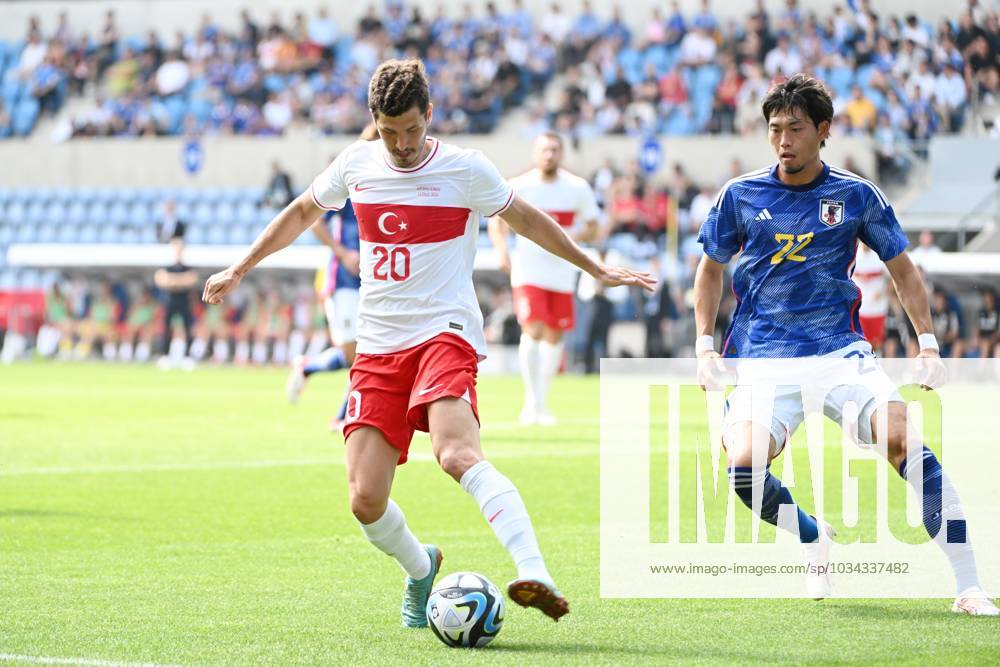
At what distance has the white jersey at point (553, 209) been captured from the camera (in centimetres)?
1533

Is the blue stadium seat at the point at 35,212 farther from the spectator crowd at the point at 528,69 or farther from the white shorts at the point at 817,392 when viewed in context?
the white shorts at the point at 817,392

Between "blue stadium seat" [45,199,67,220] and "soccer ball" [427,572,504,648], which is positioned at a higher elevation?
"soccer ball" [427,572,504,648]

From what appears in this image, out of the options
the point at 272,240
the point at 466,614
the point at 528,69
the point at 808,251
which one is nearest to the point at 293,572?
the point at 272,240

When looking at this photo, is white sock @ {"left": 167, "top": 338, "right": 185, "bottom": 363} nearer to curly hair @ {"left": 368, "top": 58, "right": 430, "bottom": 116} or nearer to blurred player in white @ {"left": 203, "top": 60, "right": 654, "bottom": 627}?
blurred player in white @ {"left": 203, "top": 60, "right": 654, "bottom": 627}

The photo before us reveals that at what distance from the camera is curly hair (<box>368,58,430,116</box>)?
567 cm

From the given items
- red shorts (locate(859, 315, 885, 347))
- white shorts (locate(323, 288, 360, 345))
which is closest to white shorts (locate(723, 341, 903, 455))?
white shorts (locate(323, 288, 360, 345))

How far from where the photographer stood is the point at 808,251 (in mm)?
6348

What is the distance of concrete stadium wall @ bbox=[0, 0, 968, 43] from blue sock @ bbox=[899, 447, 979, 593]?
1039 inches

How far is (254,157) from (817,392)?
27.5 metres

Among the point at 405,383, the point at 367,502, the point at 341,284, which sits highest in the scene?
the point at 405,383

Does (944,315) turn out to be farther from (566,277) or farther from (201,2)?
(201,2)

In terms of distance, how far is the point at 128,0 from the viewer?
3931cm

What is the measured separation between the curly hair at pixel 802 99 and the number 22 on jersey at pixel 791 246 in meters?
0.46

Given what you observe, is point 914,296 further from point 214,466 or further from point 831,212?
point 214,466
